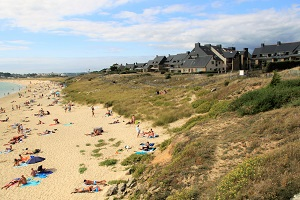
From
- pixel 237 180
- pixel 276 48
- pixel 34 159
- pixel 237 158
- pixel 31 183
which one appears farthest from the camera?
pixel 276 48

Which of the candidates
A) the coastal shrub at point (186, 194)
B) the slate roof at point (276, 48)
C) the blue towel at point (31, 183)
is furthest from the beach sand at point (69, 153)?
the slate roof at point (276, 48)

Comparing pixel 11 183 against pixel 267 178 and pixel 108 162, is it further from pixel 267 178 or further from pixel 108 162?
pixel 267 178

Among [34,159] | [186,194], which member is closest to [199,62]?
[34,159]

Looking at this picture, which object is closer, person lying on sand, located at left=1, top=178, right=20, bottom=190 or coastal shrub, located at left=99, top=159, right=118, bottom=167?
person lying on sand, located at left=1, top=178, right=20, bottom=190

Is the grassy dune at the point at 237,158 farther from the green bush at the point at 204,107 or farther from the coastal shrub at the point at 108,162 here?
the green bush at the point at 204,107

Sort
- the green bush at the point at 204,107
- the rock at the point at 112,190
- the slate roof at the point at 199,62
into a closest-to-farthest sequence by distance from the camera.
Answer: the rock at the point at 112,190
the green bush at the point at 204,107
the slate roof at the point at 199,62

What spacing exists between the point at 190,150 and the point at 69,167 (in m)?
9.01

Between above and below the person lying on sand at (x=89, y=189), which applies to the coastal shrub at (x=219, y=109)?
above

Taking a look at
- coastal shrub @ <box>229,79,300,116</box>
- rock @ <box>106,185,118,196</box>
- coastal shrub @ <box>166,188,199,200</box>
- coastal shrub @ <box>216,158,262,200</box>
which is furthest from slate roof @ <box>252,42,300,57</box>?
coastal shrub @ <box>166,188,199,200</box>

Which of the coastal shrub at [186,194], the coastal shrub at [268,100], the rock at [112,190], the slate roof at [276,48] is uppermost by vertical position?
the slate roof at [276,48]

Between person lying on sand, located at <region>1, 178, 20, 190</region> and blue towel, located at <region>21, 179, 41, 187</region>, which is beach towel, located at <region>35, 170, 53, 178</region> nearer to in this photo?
blue towel, located at <region>21, 179, 41, 187</region>

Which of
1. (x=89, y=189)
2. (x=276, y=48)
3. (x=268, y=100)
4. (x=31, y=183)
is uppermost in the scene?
(x=276, y=48)

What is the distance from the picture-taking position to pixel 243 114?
Result: 52.1 feet

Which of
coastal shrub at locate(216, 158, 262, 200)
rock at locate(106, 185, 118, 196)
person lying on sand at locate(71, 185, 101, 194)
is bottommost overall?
person lying on sand at locate(71, 185, 101, 194)
